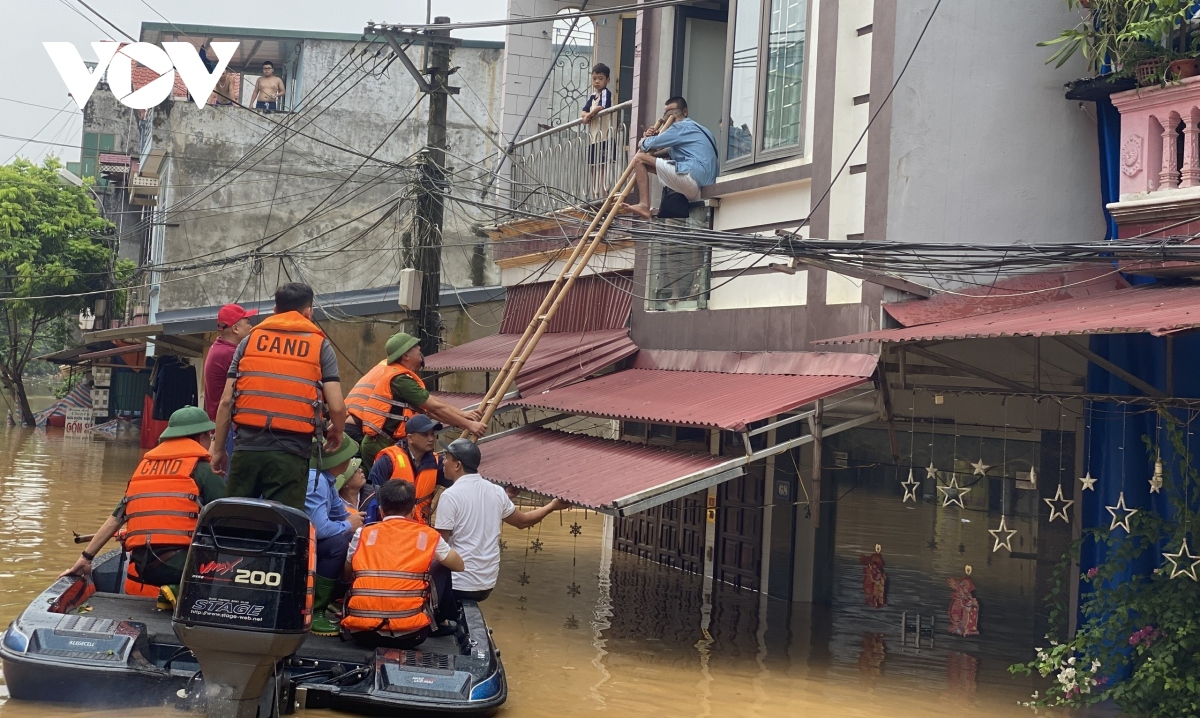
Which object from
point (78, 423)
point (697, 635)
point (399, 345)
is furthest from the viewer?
point (78, 423)

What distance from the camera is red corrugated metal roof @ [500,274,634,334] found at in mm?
14570

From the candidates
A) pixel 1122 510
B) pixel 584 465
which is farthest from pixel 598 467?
pixel 1122 510

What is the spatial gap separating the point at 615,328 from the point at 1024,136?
558 cm

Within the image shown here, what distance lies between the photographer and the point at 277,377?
7.29m

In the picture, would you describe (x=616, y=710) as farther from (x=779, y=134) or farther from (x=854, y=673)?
(x=779, y=134)

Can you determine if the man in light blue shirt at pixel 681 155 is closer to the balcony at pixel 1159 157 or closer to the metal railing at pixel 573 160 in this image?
the metal railing at pixel 573 160

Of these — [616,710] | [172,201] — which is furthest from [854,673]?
[172,201]

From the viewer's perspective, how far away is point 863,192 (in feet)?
34.0

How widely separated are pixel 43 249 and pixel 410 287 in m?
25.6

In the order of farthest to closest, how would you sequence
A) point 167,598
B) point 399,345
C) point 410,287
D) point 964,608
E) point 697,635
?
1. point 410,287
2. point 697,635
3. point 964,608
4. point 399,345
5. point 167,598

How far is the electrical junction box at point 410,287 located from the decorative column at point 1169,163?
879 centimetres

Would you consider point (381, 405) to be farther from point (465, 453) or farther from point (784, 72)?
point (784, 72)

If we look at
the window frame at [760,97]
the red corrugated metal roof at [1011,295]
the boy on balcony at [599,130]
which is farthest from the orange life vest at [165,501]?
the boy on balcony at [599,130]

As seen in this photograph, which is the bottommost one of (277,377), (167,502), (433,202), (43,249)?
(167,502)
